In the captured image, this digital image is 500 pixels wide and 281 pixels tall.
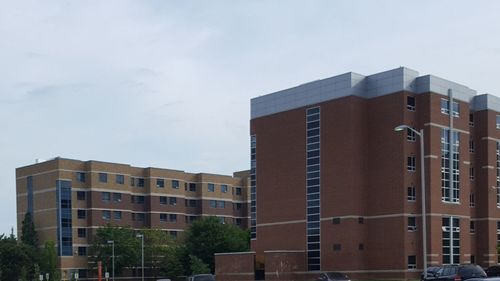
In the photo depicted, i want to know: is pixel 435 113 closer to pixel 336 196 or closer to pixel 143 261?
pixel 336 196

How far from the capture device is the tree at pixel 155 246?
102 m

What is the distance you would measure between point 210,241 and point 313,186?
79.4ft

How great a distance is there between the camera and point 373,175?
224ft

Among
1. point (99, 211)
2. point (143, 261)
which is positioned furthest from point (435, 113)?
point (99, 211)

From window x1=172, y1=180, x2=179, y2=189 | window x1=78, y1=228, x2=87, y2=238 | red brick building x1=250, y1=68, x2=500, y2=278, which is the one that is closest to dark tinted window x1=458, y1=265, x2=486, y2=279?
red brick building x1=250, y1=68, x2=500, y2=278

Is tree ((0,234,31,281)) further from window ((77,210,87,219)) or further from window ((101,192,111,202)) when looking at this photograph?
window ((101,192,111,202))

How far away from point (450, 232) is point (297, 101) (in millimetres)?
19628

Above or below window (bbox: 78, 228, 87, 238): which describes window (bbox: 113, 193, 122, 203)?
above

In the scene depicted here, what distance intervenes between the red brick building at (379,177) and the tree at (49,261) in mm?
35509

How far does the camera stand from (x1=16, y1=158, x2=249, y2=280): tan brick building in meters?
103

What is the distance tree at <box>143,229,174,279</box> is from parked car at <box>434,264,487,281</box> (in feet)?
225

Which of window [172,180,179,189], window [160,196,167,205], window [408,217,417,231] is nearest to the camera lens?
window [408,217,417,231]

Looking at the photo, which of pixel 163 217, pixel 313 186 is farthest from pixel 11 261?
pixel 313 186

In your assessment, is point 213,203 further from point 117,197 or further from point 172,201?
point 117,197
